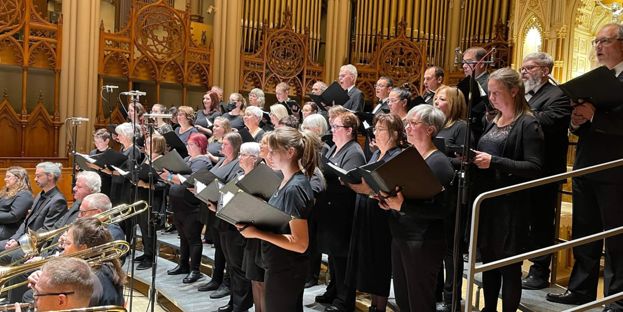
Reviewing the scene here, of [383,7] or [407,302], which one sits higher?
[383,7]

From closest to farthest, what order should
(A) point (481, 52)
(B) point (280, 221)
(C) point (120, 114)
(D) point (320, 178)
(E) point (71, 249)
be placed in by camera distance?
1. (B) point (280, 221)
2. (E) point (71, 249)
3. (D) point (320, 178)
4. (A) point (481, 52)
5. (C) point (120, 114)

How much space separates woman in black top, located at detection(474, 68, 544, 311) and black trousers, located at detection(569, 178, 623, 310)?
0.33m

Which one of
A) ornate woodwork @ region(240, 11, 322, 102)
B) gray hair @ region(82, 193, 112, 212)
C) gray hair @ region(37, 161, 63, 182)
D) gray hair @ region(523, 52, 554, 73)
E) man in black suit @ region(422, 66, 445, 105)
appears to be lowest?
gray hair @ region(82, 193, 112, 212)

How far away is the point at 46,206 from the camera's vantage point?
17.5 feet

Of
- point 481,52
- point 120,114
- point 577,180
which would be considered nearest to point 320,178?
point 577,180

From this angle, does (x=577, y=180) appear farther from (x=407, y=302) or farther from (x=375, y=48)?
(x=375, y=48)

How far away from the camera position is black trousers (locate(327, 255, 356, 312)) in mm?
4133

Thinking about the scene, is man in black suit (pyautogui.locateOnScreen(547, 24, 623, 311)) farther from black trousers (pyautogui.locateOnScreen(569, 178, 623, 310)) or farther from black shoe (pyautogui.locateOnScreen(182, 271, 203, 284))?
black shoe (pyautogui.locateOnScreen(182, 271, 203, 284))

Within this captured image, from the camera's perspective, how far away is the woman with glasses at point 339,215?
409 centimetres

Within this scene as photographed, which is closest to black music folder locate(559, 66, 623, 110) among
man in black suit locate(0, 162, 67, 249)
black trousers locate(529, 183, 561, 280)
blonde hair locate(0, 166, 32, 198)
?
black trousers locate(529, 183, 561, 280)

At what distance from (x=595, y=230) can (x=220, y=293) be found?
276cm

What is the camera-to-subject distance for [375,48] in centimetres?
1031

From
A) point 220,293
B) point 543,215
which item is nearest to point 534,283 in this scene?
point 543,215

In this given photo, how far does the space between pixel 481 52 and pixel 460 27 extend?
636 centimetres
